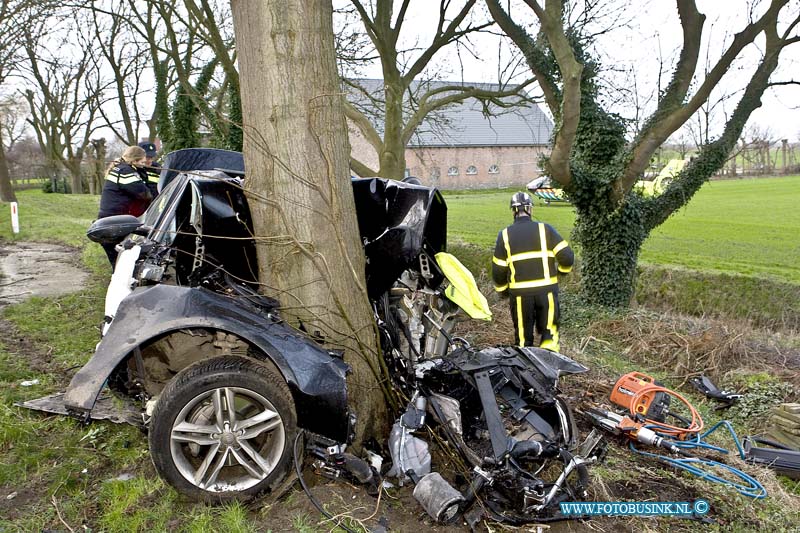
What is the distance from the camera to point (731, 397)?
22.6 feet

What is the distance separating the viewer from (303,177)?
143 inches

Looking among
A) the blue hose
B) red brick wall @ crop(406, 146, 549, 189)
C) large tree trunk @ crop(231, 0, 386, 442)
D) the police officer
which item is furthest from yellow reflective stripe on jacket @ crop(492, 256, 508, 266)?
red brick wall @ crop(406, 146, 549, 189)

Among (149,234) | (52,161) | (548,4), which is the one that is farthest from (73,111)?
(149,234)

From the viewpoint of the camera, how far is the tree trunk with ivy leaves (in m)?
10.4

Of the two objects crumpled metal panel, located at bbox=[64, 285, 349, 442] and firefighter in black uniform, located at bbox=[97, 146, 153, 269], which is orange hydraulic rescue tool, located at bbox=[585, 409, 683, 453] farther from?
firefighter in black uniform, located at bbox=[97, 146, 153, 269]

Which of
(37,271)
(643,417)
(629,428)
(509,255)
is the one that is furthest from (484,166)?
(629,428)

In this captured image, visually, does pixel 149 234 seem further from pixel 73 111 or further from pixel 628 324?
pixel 73 111

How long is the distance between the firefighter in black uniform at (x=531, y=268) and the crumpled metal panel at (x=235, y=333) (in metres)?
3.40

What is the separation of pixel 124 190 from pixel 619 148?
904cm

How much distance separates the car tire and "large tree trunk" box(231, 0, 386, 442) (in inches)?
26.3

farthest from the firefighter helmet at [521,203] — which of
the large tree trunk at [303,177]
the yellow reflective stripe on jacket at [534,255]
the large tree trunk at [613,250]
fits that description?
the large tree trunk at [613,250]

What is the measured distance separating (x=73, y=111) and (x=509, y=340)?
36751mm

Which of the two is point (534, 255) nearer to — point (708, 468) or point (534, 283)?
point (534, 283)

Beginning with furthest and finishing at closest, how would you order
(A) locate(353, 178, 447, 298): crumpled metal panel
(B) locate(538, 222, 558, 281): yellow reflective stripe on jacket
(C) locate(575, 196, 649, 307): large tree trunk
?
(C) locate(575, 196, 649, 307): large tree trunk, (B) locate(538, 222, 558, 281): yellow reflective stripe on jacket, (A) locate(353, 178, 447, 298): crumpled metal panel
